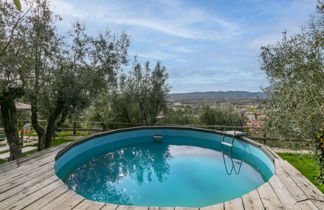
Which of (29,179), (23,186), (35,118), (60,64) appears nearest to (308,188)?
(23,186)

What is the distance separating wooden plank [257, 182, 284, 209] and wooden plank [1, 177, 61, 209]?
342cm

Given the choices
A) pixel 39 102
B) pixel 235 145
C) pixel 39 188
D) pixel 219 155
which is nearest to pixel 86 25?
pixel 39 102

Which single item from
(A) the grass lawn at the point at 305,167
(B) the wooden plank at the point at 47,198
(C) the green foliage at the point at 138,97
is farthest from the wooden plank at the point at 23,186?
(C) the green foliage at the point at 138,97

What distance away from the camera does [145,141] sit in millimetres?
10602

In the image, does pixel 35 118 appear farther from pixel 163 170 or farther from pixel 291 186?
pixel 291 186

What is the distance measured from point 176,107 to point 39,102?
26.7 ft

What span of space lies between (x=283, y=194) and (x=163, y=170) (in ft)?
13.3

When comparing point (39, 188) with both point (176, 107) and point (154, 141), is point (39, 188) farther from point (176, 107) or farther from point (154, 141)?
point (176, 107)

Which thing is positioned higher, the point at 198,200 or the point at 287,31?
the point at 287,31

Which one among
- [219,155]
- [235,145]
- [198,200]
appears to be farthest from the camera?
[235,145]

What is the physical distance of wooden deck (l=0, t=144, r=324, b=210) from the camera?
9.00 feet

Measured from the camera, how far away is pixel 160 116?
12.4 meters

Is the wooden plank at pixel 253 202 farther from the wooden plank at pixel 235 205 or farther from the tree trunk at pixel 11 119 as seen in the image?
the tree trunk at pixel 11 119

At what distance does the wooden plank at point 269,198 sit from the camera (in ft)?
8.97
